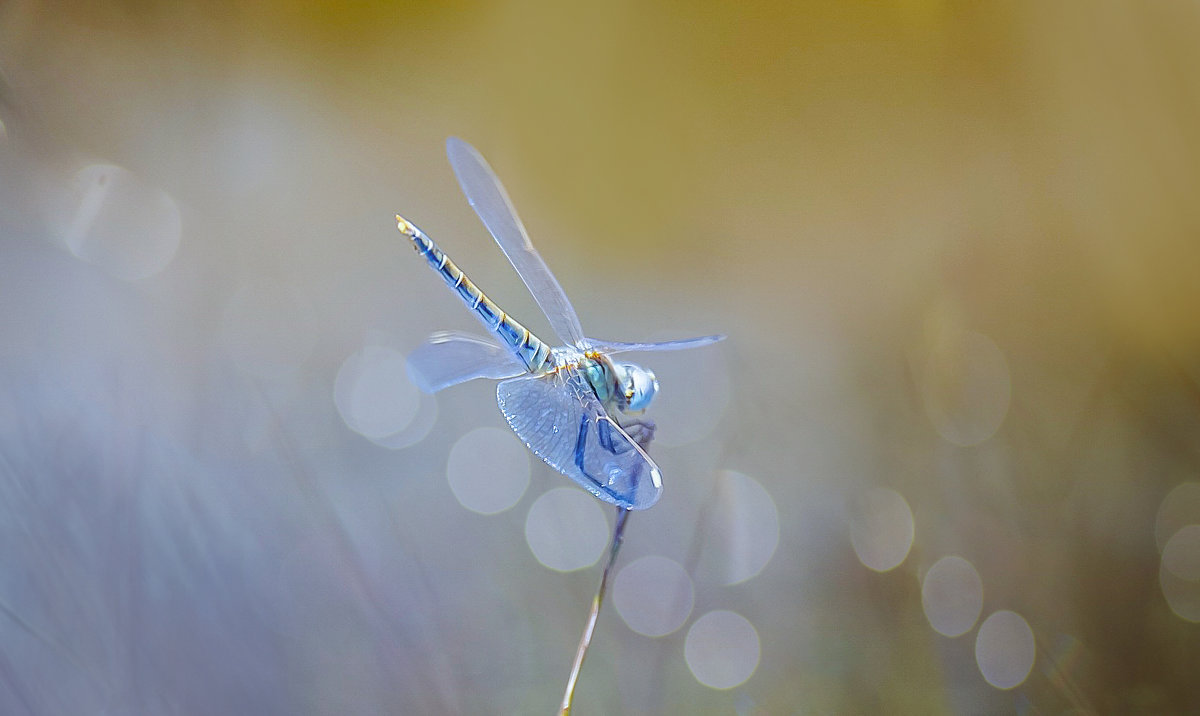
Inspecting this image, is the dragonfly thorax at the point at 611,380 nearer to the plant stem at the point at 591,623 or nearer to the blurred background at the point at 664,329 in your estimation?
the plant stem at the point at 591,623

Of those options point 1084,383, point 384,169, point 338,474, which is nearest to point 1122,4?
point 1084,383

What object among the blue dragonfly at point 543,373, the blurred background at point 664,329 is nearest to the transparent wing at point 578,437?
the blue dragonfly at point 543,373

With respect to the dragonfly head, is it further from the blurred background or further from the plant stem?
the blurred background

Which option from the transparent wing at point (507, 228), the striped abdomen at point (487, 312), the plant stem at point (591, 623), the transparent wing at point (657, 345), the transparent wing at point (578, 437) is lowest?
the plant stem at point (591, 623)

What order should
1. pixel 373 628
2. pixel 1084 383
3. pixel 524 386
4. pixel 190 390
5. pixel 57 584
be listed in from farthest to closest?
pixel 1084 383 → pixel 190 390 → pixel 373 628 → pixel 57 584 → pixel 524 386

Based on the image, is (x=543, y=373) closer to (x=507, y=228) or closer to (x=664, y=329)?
(x=507, y=228)

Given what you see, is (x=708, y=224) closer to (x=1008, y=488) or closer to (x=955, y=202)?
(x=955, y=202)

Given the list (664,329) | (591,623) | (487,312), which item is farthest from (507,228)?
(664,329)
